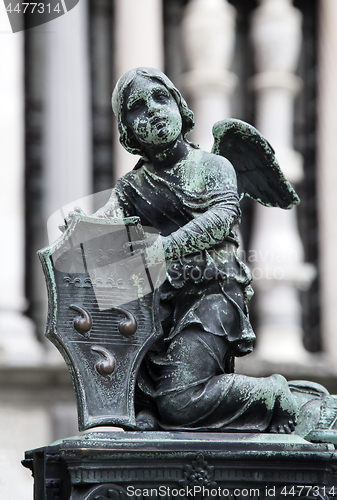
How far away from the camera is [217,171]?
15.6 ft

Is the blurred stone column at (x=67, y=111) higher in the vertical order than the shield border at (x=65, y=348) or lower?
higher

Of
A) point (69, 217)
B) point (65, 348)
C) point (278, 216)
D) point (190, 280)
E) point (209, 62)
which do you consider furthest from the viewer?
point (209, 62)

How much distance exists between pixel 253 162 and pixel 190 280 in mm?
880

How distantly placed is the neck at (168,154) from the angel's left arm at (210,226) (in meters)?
0.24

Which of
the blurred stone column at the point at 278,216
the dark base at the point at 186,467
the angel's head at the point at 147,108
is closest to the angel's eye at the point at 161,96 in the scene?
the angel's head at the point at 147,108

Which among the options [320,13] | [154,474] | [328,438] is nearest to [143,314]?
[154,474]

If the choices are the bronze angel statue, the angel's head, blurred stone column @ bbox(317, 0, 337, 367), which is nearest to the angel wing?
the bronze angel statue

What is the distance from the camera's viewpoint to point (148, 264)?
4.50 m

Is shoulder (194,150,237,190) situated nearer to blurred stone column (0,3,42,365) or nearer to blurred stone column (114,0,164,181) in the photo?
blurred stone column (0,3,42,365)

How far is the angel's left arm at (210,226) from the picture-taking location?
4504 millimetres

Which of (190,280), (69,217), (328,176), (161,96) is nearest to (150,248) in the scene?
(190,280)

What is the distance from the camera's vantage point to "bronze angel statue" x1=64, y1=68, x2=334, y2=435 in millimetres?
4492

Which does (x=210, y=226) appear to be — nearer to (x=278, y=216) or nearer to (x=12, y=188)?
(x=12, y=188)

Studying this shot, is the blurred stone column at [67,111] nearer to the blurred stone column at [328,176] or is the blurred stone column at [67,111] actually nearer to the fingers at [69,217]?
the blurred stone column at [328,176]
